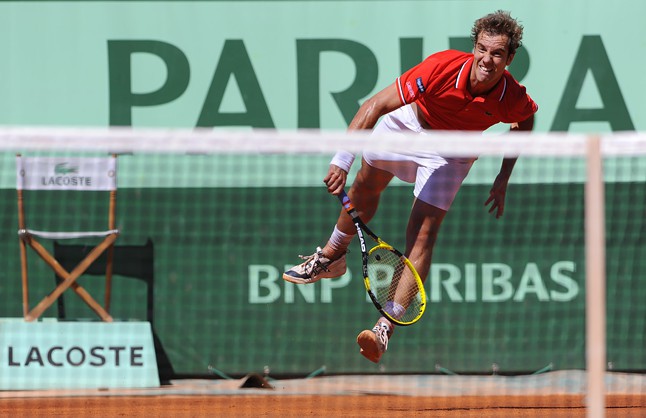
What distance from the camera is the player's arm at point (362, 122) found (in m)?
5.55

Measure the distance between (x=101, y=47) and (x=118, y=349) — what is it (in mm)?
2393

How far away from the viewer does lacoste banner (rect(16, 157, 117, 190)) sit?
27.1 feet

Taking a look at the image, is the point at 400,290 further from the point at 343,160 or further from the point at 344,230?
the point at 343,160

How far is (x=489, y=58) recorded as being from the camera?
5.59m

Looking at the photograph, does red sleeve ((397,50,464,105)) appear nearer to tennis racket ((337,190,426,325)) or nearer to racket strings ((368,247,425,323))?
tennis racket ((337,190,426,325))

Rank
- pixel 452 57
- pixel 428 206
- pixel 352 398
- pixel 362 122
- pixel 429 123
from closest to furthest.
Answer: pixel 362 122
pixel 452 57
pixel 428 206
pixel 429 123
pixel 352 398

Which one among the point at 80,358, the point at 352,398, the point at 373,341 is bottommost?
the point at 352,398

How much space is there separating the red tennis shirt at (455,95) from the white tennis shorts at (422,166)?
0.17m

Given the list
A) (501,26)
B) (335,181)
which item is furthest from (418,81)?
(335,181)

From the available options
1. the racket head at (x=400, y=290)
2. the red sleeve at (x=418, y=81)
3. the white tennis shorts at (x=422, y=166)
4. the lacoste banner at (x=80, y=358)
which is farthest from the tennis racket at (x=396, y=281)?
the lacoste banner at (x=80, y=358)

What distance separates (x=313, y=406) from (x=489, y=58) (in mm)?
3126

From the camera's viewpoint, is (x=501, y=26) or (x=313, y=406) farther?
(x=313, y=406)

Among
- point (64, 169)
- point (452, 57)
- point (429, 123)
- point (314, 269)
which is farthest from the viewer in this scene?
point (64, 169)

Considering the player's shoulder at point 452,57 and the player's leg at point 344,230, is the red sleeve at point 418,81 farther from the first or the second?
the player's leg at point 344,230
